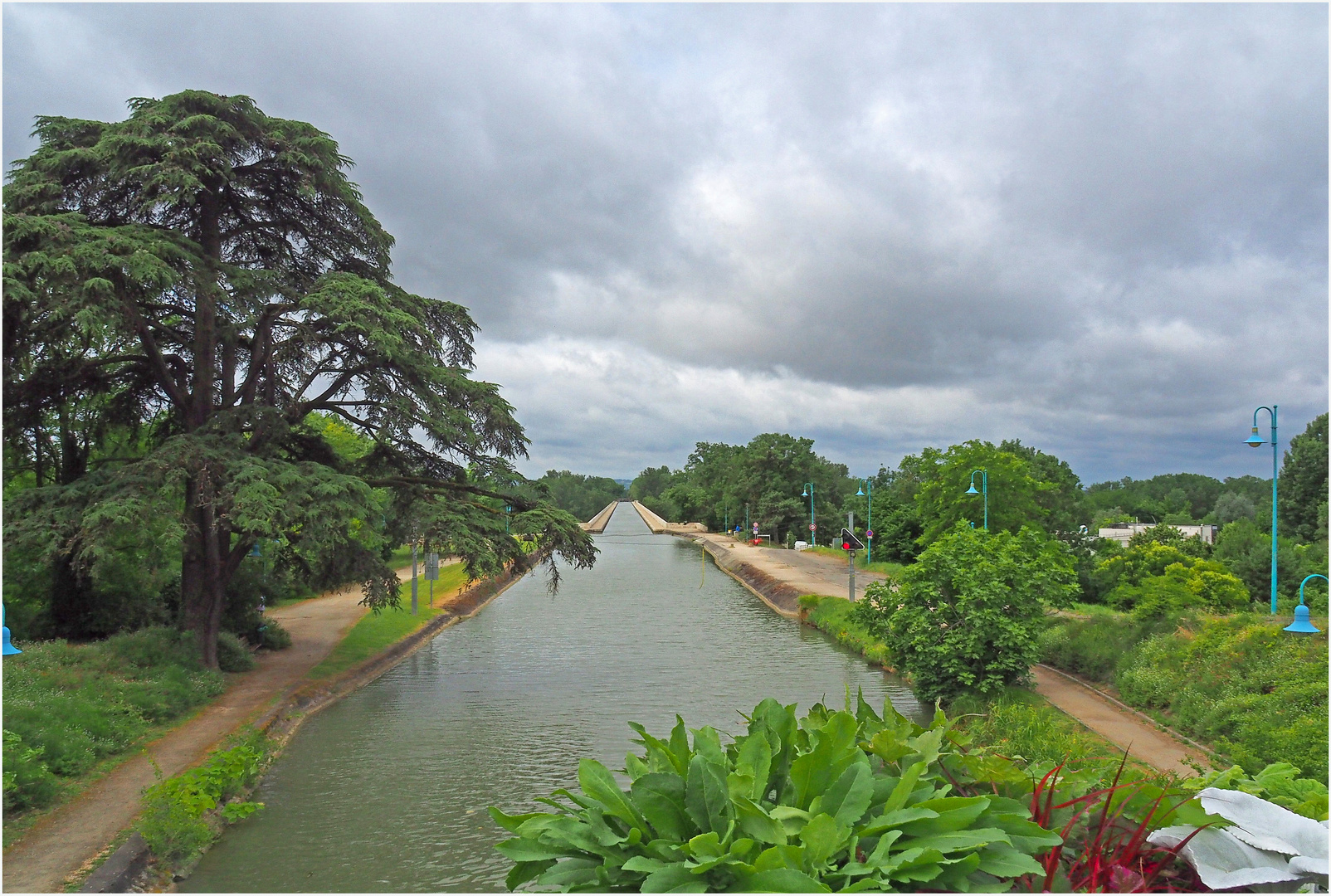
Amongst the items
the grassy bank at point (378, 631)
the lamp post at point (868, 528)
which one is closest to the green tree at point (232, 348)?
the grassy bank at point (378, 631)

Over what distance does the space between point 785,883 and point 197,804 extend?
9.09 m

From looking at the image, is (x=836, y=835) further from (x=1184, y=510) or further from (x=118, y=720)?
(x=1184, y=510)

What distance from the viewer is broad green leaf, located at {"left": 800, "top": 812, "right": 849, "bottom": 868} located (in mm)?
2881

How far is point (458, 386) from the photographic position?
18.4 metres

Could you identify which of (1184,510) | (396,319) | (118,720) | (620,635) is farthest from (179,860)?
(1184,510)

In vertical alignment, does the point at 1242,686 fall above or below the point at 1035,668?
above

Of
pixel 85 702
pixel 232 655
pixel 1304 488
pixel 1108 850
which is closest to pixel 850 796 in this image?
pixel 1108 850

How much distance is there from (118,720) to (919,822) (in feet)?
42.8

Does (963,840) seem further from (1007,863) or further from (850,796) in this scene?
(850,796)

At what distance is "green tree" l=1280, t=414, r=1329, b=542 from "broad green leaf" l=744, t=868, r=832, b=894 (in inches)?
2460

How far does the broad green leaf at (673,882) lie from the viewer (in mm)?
2869

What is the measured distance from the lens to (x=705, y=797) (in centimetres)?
321

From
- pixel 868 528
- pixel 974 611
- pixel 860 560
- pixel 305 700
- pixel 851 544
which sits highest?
pixel 868 528

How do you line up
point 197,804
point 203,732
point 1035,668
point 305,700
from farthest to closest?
point 1035,668 < point 305,700 < point 203,732 < point 197,804
